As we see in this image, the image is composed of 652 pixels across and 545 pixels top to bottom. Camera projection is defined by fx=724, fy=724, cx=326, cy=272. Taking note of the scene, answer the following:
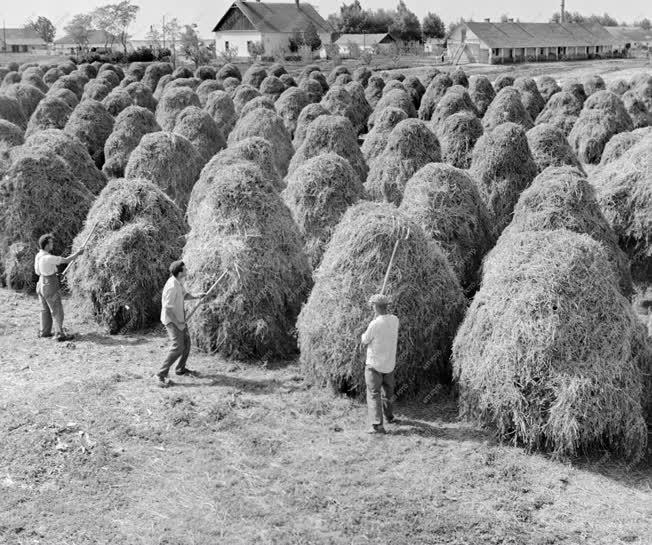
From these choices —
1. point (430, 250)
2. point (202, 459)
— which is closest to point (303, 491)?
point (202, 459)

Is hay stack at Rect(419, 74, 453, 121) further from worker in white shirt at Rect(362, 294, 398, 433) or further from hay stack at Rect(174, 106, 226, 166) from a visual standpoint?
worker in white shirt at Rect(362, 294, 398, 433)

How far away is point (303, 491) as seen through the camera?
8555mm

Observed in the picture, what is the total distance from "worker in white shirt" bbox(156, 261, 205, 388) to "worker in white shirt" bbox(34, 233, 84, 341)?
2898 millimetres

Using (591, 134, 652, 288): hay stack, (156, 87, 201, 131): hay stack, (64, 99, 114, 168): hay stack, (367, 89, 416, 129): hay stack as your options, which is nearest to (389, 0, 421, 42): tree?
(367, 89, 416, 129): hay stack

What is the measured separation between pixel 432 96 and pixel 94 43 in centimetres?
7743

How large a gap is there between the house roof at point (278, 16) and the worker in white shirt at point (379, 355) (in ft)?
269

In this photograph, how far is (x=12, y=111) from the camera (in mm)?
33938

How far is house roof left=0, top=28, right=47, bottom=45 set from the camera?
114 m

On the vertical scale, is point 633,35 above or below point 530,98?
above

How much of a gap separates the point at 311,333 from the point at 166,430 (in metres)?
2.57

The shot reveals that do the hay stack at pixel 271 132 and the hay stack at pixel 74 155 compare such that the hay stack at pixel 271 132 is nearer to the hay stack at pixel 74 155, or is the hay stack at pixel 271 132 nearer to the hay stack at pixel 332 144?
the hay stack at pixel 332 144

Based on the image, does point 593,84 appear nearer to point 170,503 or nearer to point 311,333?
point 311,333

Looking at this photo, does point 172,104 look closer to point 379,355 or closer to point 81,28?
point 379,355

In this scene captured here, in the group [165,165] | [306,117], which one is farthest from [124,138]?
[306,117]
